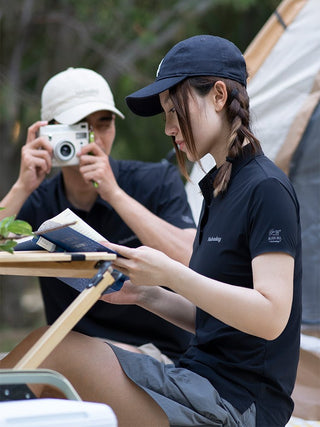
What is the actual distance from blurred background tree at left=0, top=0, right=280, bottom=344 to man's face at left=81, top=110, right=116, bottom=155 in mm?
2256

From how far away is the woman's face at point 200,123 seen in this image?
1.52 metres

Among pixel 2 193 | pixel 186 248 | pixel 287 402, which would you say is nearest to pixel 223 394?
pixel 287 402

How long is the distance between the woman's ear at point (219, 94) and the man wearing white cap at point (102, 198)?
0.73m

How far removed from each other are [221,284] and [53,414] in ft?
1.39

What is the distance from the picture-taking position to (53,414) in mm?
1074

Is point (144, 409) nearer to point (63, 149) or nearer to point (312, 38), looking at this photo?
point (63, 149)

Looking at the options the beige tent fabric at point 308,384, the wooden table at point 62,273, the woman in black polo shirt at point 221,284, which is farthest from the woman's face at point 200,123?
the beige tent fabric at point 308,384

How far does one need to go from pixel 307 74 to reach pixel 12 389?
6.52 feet

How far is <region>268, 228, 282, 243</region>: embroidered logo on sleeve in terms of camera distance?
1363 mm

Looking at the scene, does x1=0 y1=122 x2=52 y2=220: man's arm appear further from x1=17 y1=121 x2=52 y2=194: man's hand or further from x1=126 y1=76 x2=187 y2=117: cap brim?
x1=126 y1=76 x2=187 y2=117: cap brim

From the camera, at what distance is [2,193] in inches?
201

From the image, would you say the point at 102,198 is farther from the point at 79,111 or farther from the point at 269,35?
the point at 269,35

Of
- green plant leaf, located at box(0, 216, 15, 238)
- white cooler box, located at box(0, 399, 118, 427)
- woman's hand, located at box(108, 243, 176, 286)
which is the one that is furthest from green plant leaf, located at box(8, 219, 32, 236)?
white cooler box, located at box(0, 399, 118, 427)

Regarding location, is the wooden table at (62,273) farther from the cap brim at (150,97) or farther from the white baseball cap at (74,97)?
the white baseball cap at (74,97)
